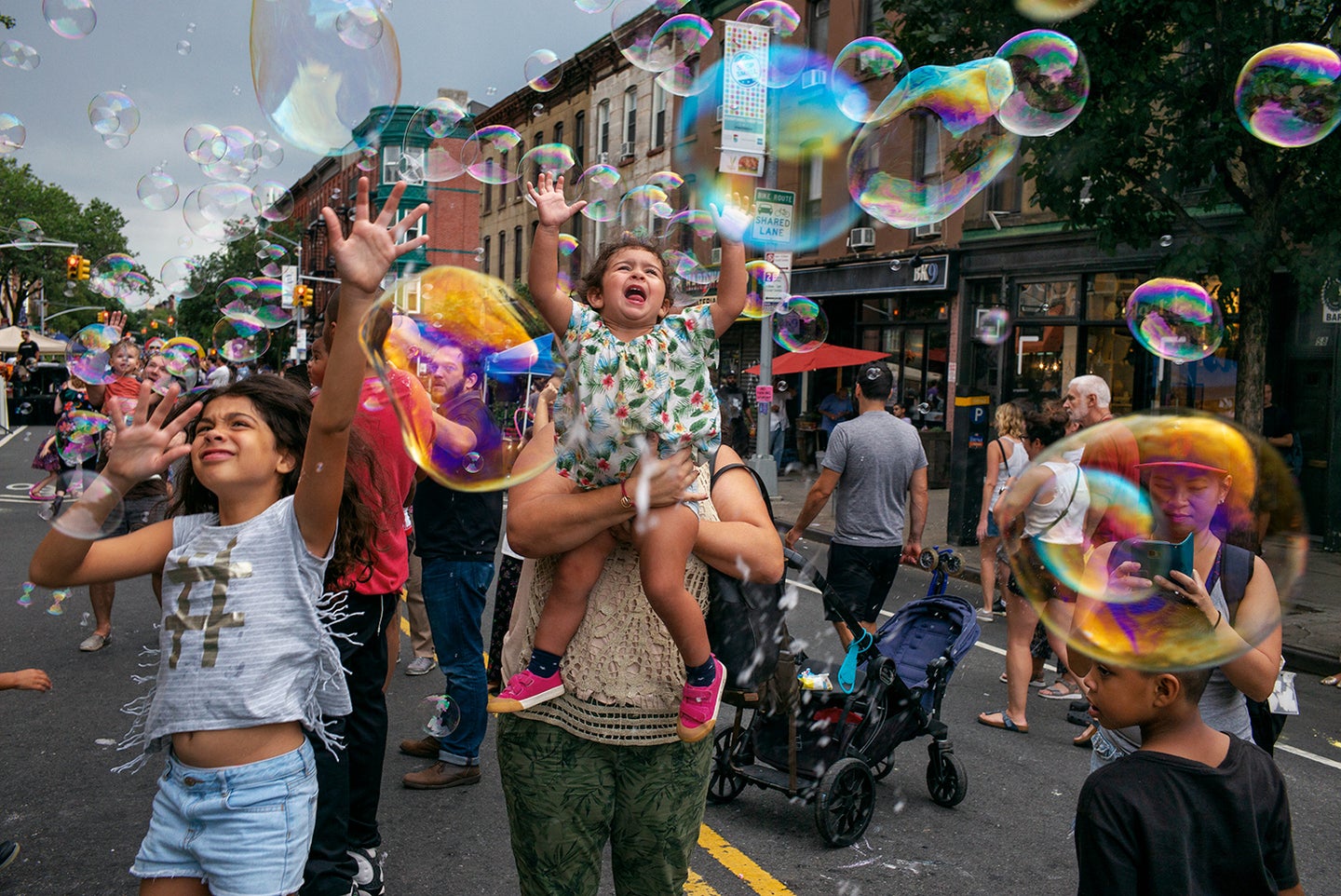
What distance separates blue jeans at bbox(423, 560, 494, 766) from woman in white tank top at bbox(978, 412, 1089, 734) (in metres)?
2.26

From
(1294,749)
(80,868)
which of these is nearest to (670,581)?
(80,868)

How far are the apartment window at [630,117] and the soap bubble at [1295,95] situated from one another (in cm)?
1831

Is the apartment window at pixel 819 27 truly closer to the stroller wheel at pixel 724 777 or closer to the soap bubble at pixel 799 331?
the soap bubble at pixel 799 331

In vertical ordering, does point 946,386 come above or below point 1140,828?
above

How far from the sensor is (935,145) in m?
6.14

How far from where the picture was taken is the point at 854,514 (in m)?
5.81

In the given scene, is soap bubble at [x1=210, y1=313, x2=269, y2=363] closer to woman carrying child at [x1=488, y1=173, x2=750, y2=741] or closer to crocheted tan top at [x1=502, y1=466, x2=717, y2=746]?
woman carrying child at [x1=488, y1=173, x2=750, y2=741]

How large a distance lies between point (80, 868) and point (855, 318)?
20.6 m

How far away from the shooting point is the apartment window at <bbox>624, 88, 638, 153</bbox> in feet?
76.0

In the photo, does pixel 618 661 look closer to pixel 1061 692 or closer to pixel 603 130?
pixel 1061 692

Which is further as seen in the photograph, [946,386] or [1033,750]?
[946,386]

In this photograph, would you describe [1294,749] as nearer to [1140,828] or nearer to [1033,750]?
[1033,750]

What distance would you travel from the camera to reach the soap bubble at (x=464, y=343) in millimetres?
3207

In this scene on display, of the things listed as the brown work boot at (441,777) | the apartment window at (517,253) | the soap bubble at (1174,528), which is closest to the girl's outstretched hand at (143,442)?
the soap bubble at (1174,528)
